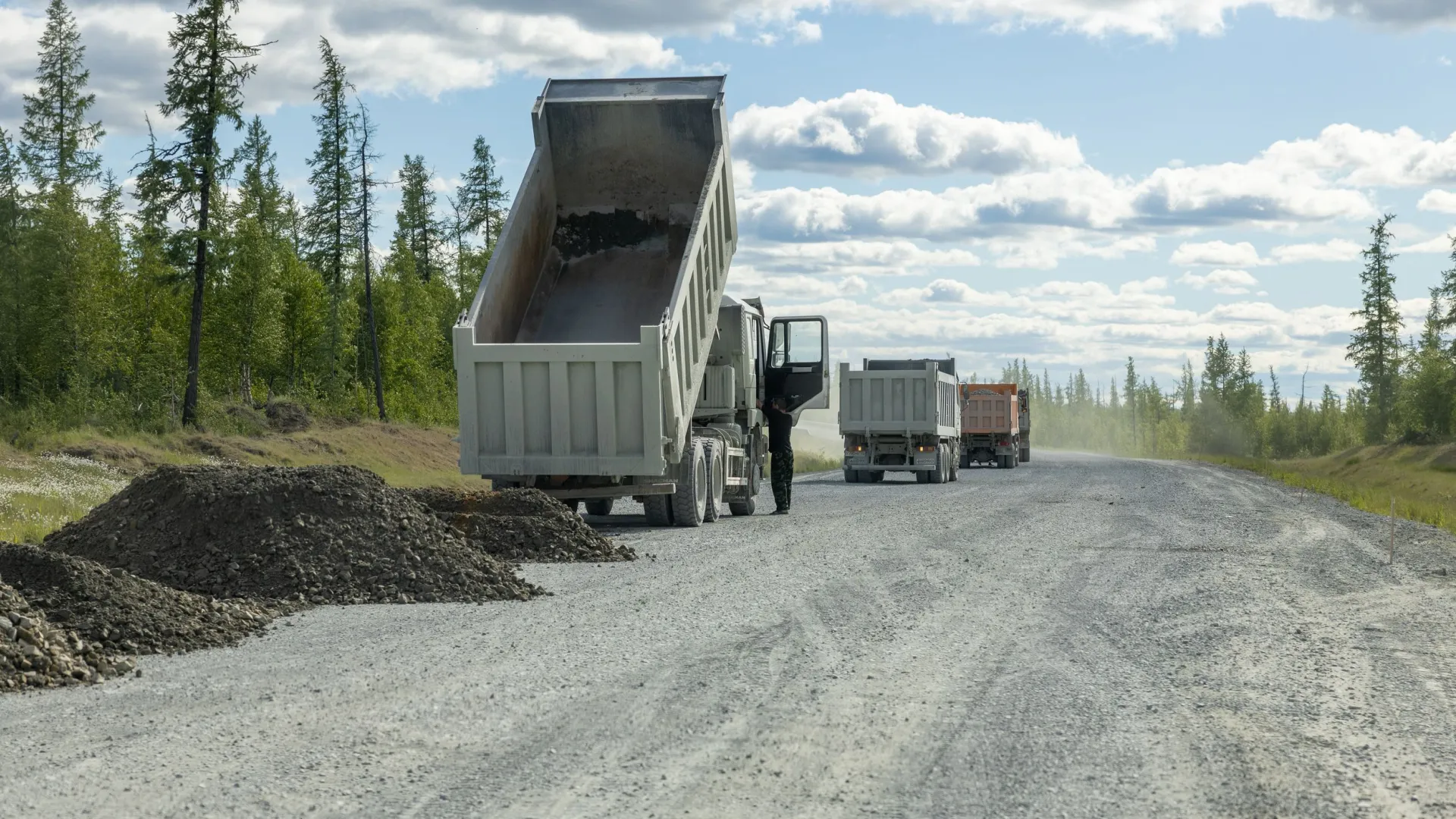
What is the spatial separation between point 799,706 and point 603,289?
11.0m

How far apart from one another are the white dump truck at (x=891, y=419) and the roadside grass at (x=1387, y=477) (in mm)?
8477

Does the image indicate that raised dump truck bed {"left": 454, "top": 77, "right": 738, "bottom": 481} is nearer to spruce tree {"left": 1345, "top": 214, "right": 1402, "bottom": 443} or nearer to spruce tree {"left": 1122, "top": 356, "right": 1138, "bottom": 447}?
spruce tree {"left": 1345, "top": 214, "right": 1402, "bottom": 443}

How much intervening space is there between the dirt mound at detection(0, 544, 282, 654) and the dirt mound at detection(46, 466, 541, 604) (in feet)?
3.56

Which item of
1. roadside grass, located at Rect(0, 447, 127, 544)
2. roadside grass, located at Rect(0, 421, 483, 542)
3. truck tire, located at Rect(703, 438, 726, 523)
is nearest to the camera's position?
roadside grass, located at Rect(0, 447, 127, 544)

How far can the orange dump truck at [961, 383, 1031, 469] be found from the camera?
41.6m

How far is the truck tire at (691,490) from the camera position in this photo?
16.0 metres

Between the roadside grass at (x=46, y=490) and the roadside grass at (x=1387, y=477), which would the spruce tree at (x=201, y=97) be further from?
the roadside grass at (x=1387, y=477)

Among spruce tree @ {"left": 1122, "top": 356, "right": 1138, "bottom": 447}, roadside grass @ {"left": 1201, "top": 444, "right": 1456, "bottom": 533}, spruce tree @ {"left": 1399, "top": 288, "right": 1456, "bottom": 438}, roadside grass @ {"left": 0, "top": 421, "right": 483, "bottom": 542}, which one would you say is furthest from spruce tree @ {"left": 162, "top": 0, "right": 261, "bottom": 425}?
spruce tree @ {"left": 1122, "top": 356, "right": 1138, "bottom": 447}

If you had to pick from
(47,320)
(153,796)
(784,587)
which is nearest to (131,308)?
(47,320)

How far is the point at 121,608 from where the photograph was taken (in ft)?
26.8

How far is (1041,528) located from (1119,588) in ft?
18.4

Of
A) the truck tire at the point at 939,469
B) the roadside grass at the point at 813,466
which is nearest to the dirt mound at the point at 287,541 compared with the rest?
the truck tire at the point at 939,469

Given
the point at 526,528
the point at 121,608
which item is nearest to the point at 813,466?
the point at 526,528

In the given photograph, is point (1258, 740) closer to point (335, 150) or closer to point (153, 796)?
point (153, 796)
